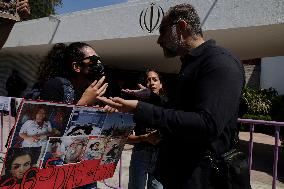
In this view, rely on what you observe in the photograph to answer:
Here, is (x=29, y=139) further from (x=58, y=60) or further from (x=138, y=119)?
(x=58, y=60)

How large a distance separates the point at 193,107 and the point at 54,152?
81 centimetres

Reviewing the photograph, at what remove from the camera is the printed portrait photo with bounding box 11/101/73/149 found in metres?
1.82

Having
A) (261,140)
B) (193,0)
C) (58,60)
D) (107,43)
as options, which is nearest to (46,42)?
(107,43)

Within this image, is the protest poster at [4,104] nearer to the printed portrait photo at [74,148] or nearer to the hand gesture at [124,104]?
the printed portrait photo at [74,148]

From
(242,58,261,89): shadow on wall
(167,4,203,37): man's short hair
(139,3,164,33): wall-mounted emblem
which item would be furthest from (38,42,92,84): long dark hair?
(242,58,261,89): shadow on wall

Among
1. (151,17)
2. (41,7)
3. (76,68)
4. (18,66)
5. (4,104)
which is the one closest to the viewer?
(76,68)

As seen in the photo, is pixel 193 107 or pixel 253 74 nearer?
pixel 193 107

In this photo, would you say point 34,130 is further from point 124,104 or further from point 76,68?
point 76,68

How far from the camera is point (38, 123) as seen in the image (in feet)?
6.23

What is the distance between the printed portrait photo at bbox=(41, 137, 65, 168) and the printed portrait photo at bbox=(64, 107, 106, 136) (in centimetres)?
7

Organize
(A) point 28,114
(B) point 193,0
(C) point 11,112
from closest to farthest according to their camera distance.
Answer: (A) point 28,114 → (C) point 11,112 → (B) point 193,0

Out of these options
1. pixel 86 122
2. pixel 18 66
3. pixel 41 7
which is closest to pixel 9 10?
pixel 86 122

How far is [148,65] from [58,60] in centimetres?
1599

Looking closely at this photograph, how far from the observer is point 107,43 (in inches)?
501
